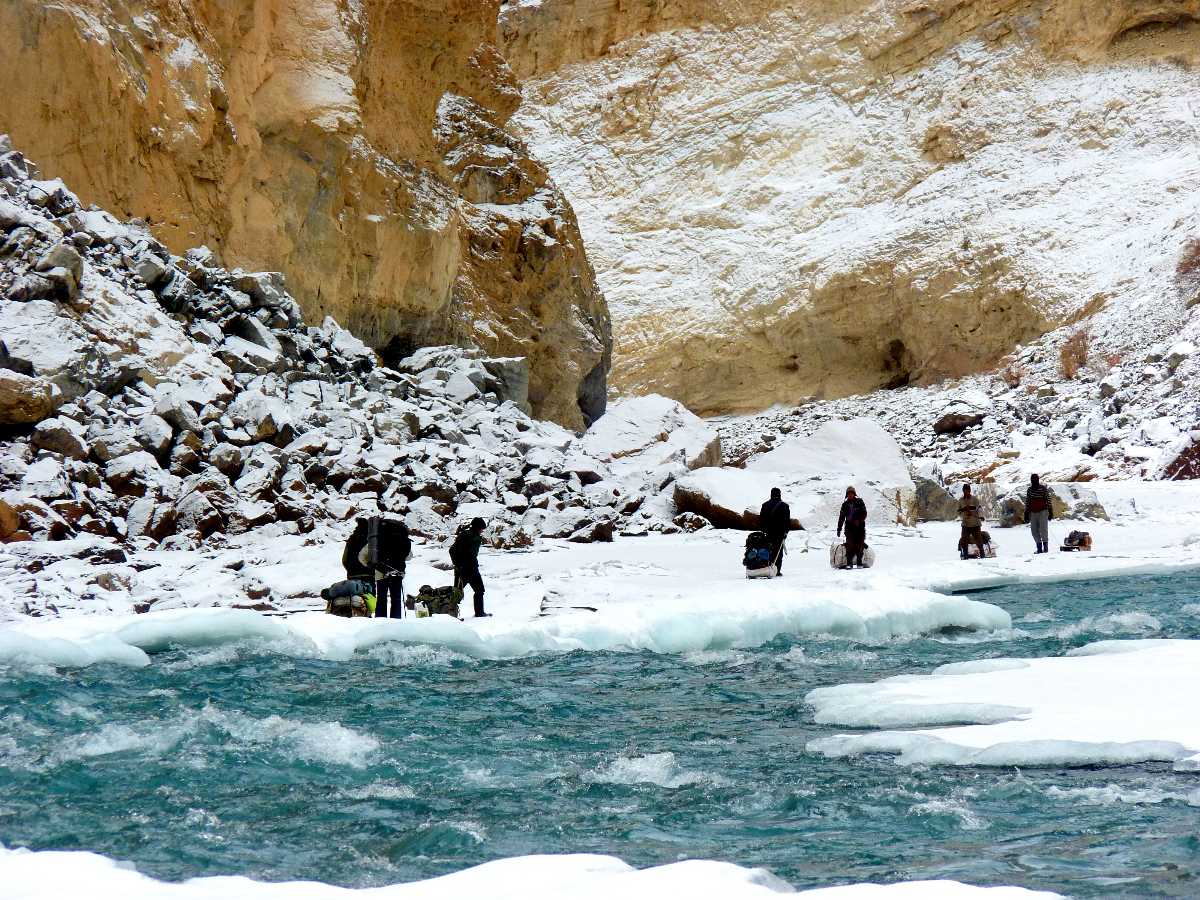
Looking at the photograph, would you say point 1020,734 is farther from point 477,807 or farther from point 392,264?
point 392,264

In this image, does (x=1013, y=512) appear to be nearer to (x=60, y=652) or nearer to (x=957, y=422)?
(x=60, y=652)

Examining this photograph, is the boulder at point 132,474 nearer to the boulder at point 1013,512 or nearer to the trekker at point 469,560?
the trekker at point 469,560

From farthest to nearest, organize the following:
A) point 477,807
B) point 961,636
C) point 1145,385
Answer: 1. point 1145,385
2. point 961,636
3. point 477,807

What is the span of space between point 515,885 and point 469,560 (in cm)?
712

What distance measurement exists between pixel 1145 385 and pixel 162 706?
29.4m

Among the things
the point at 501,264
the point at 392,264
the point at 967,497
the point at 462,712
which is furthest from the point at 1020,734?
the point at 501,264

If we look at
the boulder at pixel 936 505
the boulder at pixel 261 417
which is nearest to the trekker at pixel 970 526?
the boulder at pixel 936 505

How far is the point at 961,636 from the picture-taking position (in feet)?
35.7

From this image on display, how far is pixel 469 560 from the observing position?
36.6 ft

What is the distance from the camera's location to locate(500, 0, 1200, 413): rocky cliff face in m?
39.9

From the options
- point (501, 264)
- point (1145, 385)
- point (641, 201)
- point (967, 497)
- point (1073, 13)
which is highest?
point (1073, 13)

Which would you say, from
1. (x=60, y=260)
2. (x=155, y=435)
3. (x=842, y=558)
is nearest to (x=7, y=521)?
(x=155, y=435)

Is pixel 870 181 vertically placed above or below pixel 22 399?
above

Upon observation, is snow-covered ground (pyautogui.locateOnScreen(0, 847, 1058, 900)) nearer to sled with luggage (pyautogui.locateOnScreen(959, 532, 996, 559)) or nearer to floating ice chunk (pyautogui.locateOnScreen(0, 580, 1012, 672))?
floating ice chunk (pyautogui.locateOnScreen(0, 580, 1012, 672))
